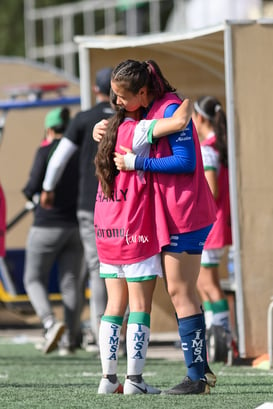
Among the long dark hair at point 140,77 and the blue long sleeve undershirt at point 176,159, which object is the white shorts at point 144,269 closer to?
the blue long sleeve undershirt at point 176,159

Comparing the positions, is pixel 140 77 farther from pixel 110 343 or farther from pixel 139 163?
pixel 110 343

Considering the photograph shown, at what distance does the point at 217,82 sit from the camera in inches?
468

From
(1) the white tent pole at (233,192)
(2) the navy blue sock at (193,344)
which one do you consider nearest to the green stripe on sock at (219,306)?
(1) the white tent pole at (233,192)

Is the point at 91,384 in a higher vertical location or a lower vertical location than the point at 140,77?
lower

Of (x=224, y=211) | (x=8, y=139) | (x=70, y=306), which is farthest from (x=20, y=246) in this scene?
(x=224, y=211)

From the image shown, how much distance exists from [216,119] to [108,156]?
9.58 ft

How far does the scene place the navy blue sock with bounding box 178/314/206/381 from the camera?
692cm

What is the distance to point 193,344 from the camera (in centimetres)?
693

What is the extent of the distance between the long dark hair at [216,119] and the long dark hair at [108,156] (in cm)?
274

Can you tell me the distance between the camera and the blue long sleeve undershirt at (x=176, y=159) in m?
6.82

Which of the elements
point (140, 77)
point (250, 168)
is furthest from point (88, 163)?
point (140, 77)

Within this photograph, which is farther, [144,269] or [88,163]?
[88,163]

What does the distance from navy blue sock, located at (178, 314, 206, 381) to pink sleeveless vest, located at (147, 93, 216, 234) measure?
0.50 m

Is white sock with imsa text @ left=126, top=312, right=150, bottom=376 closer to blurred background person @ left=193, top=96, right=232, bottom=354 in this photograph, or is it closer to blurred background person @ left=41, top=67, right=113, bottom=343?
blurred background person @ left=193, top=96, right=232, bottom=354
